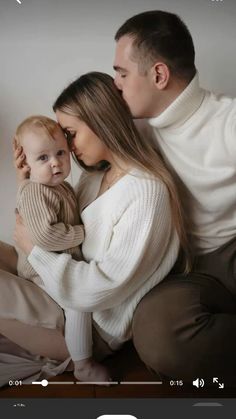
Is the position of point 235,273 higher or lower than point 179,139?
lower

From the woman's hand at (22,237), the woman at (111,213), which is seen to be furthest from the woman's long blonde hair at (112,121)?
the woman's hand at (22,237)

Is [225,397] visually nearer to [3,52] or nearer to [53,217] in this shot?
[53,217]

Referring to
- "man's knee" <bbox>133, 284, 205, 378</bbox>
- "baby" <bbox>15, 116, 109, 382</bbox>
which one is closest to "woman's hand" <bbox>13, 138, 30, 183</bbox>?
"baby" <bbox>15, 116, 109, 382</bbox>

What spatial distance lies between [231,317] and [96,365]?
0.28 m

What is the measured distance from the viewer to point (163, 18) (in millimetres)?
1008

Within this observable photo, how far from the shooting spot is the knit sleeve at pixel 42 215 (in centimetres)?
100

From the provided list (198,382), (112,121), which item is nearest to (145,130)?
(112,121)

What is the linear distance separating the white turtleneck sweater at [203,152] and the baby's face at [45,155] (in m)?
0.18

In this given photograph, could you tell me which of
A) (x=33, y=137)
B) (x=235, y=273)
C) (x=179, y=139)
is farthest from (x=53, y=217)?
(x=235, y=273)

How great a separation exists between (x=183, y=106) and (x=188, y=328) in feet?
1.39

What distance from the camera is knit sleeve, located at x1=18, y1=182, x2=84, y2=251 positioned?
3.29 feet

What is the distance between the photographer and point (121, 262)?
39.7 inches

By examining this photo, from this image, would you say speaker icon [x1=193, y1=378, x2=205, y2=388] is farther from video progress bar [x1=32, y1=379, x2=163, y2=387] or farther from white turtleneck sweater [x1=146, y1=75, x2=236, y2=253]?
white turtleneck sweater [x1=146, y1=75, x2=236, y2=253]

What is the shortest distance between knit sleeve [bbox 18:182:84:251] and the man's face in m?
0.23
